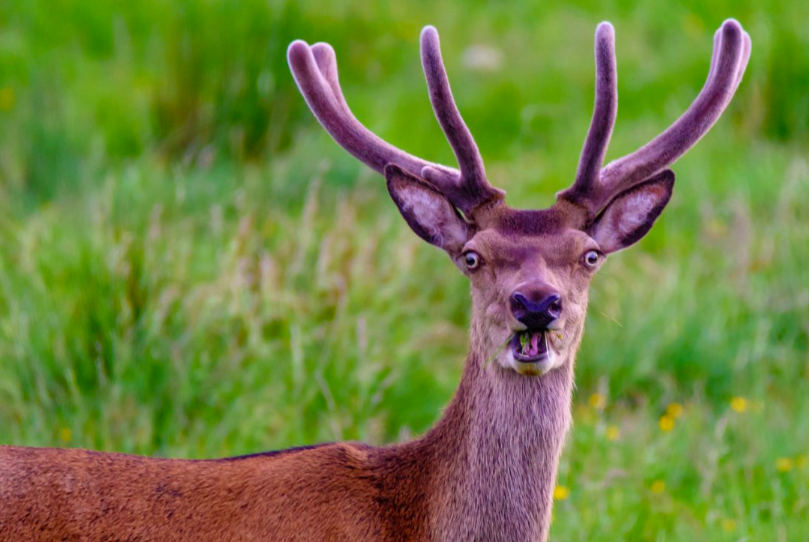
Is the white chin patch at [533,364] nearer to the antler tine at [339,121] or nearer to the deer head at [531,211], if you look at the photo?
the deer head at [531,211]

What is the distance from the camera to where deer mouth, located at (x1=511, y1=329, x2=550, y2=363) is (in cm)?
360

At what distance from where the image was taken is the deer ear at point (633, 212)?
3.95 m

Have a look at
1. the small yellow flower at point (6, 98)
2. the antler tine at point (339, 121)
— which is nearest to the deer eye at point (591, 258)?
the antler tine at point (339, 121)

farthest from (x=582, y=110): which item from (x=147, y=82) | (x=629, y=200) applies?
(x=629, y=200)

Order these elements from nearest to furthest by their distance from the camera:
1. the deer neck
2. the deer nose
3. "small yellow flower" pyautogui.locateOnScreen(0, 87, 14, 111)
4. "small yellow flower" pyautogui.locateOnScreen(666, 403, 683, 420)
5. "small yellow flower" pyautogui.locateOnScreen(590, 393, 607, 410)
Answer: the deer nose < the deer neck < "small yellow flower" pyautogui.locateOnScreen(590, 393, 607, 410) < "small yellow flower" pyautogui.locateOnScreen(666, 403, 683, 420) < "small yellow flower" pyautogui.locateOnScreen(0, 87, 14, 111)

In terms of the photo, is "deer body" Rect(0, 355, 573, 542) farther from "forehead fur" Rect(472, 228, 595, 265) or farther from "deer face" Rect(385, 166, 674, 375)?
"forehead fur" Rect(472, 228, 595, 265)

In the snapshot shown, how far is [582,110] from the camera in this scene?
9266 mm

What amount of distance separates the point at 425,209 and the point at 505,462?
77 centimetres

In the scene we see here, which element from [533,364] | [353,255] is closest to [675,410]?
[353,255]

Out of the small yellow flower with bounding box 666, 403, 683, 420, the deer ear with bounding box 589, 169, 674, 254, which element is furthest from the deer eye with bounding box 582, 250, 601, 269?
the small yellow flower with bounding box 666, 403, 683, 420

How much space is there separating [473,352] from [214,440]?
5.63ft

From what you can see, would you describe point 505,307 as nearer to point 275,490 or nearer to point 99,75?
point 275,490

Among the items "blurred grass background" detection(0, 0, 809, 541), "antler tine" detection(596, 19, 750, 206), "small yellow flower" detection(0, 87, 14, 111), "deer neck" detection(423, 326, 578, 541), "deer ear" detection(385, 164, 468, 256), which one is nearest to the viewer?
"deer neck" detection(423, 326, 578, 541)

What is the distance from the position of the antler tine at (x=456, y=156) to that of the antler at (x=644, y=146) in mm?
237
